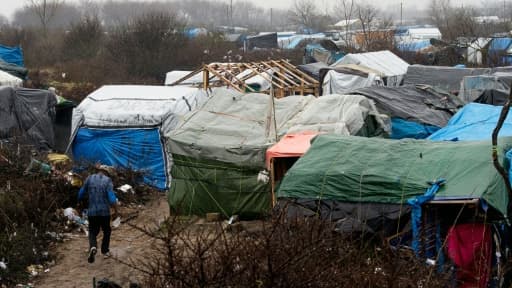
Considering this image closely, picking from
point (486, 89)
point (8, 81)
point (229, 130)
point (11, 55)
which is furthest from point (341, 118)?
point (11, 55)

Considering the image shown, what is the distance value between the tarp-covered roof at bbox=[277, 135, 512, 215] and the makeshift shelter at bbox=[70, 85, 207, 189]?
19.6ft

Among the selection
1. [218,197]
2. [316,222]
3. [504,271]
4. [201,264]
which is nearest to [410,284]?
[316,222]

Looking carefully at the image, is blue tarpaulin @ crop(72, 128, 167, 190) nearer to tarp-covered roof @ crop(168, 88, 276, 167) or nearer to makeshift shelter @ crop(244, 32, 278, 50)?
tarp-covered roof @ crop(168, 88, 276, 167)

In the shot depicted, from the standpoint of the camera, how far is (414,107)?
1577 centimetres

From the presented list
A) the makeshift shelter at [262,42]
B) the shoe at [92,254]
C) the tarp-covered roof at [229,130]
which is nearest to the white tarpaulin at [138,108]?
the tarp-covered roof at [229,130]

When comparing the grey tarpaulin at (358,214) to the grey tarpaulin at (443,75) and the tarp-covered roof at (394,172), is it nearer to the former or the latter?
the tarp-covered roof at (394,172)

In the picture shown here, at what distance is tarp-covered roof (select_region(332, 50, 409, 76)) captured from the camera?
A: 27.0 m

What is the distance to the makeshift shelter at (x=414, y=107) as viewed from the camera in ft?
48.4

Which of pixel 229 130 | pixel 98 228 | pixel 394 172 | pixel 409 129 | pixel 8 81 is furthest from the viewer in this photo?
pixel 8 81

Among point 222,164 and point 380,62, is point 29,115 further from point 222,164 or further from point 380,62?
point 380,62

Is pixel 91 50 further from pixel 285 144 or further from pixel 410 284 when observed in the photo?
pixel 410 284

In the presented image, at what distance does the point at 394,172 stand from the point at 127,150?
26.5ft

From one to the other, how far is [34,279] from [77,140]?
6812 millimetres

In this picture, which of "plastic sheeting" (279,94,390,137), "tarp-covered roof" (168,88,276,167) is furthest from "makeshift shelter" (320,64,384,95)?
"plastic sheeting" (279,94,390,137)
